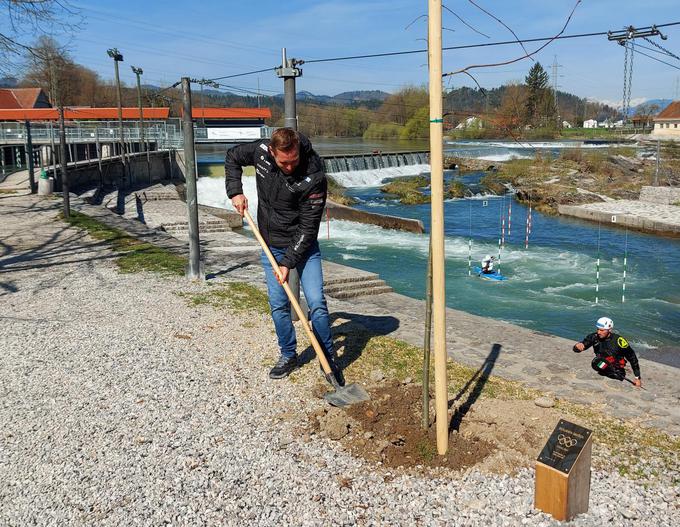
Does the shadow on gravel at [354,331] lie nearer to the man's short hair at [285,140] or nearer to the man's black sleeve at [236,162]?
the man's black sleeve at [236,162]

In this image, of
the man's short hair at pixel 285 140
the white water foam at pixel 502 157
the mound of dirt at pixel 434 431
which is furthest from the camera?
the white water foam at pixel 502 157

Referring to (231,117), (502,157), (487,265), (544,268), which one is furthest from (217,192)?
(502,157)

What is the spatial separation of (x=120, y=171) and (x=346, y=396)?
2736cm

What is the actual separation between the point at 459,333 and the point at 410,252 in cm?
1188

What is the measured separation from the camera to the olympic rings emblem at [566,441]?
134 inches

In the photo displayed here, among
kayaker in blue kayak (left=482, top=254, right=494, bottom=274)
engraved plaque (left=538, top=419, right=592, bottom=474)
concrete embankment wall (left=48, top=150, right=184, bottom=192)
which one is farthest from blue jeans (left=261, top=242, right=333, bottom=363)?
concrete embankment wall (left=48, top=150, right=184, bottom=192)

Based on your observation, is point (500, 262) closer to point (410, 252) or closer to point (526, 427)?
point (410, 252)

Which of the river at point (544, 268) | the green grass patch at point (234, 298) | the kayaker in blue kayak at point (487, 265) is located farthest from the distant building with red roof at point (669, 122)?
the green grass patch at point (234, 298)

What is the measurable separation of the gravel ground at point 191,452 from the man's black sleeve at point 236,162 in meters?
1.62

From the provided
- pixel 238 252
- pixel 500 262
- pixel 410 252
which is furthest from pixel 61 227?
pixel 500 262

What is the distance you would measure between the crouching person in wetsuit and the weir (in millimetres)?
31071

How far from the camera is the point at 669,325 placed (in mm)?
11836

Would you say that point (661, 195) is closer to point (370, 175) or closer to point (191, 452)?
point (370, 175)

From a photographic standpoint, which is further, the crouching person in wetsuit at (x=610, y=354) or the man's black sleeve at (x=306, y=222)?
the crouching person in wetsuit at (x=610, y=354)
